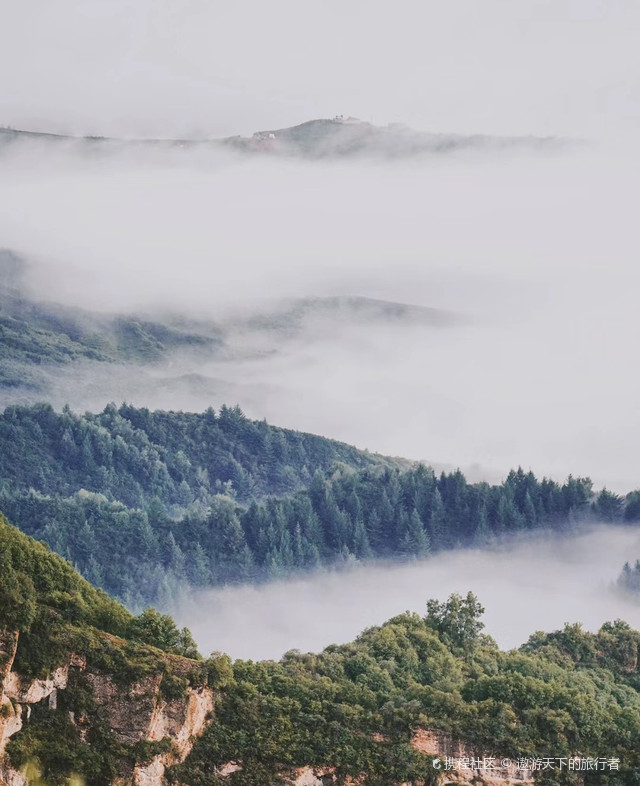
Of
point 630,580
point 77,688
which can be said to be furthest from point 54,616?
point 630,580

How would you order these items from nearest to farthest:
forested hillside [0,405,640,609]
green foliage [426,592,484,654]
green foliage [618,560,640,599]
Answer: green foliage [426,592,484,654] < green foliage [618,560,640,599] < forested hillside [0,405,640,609]

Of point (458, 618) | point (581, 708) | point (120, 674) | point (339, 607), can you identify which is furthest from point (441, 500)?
point (120, 674)

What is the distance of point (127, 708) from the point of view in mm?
89438

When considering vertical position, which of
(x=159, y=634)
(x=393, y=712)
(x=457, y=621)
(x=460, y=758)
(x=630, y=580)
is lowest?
(x=460, y=758)

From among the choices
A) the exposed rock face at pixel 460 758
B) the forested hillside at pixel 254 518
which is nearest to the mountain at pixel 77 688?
the exposed rock face at pixel 460 758

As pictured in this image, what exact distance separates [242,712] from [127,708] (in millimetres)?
6224

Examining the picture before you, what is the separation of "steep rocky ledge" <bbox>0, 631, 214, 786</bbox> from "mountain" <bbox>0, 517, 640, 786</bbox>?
2.7 inches

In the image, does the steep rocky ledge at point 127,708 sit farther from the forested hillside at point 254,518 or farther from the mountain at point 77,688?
the forested hillside at point 254,518

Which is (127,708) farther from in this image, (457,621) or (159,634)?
(457,621)

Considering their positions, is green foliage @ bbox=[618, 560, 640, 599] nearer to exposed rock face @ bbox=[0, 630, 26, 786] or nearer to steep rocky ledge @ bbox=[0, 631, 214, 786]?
steep rocky ledge @ bbox=[0, 631, 214, 786]

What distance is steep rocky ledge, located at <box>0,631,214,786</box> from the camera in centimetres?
8650

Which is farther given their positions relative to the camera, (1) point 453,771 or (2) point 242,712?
(1) point 453,771

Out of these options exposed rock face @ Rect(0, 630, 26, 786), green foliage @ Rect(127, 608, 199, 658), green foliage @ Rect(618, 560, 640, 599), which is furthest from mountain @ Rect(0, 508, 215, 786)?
green foliage @ Rect(618, 560, 640, 599)

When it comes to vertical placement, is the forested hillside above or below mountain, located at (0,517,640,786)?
above
